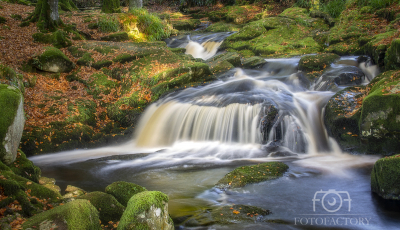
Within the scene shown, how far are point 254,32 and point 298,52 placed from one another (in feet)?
11.8

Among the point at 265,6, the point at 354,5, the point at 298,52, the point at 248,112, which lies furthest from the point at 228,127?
the point at 265,6

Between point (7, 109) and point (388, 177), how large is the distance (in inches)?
269

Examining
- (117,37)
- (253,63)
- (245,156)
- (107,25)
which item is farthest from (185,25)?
(245,156)

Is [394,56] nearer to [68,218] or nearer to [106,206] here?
[106,206]

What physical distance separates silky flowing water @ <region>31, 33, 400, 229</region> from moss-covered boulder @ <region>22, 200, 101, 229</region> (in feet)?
5.53

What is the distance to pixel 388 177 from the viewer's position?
5.34 meters

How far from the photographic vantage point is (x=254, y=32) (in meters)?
18.0

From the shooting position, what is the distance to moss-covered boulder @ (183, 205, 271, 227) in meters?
4.64

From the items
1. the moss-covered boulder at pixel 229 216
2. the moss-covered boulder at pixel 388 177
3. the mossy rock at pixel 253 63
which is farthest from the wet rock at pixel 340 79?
the moss-covered boulder at pixel 229 216

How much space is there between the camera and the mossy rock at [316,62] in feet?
40.9

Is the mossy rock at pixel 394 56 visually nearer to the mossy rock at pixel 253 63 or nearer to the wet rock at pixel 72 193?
the mossy rock at pixel 253 63

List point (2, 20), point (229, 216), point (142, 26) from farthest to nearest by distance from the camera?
1. point (142, 26)
2. point (2, 20)
3. point (229, 216)

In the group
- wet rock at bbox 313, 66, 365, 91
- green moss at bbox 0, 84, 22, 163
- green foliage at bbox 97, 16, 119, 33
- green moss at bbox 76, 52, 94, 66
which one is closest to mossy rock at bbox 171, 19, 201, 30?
green foliage at bbox 97, 16, 119, 33

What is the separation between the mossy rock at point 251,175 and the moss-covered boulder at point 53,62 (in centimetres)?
892
